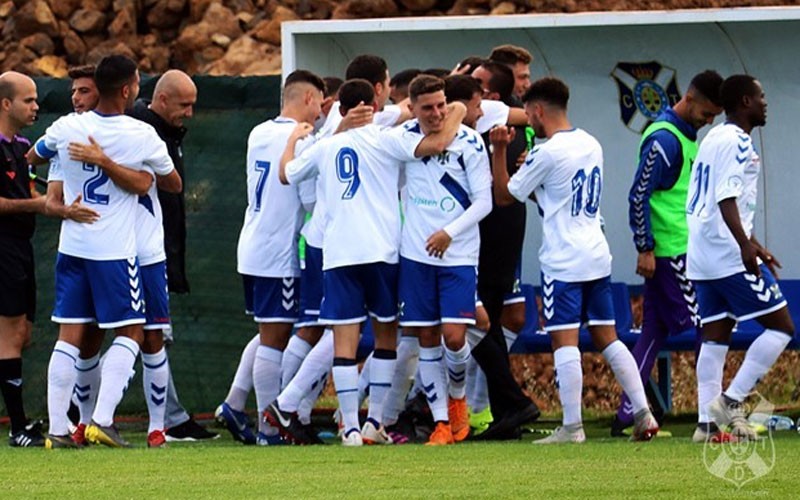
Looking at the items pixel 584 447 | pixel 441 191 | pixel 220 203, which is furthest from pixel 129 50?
pixel 584 447

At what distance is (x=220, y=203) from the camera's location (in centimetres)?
1370

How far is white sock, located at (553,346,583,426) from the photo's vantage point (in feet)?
35.8

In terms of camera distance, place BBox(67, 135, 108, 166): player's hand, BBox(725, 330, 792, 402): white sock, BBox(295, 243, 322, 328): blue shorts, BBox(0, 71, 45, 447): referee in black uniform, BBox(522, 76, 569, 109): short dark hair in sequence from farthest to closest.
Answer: BBox(295, 243, 322, 328): blue shorts, BBox(0, 71, 45, 447): referee in black uniform, BBox(522, 76, 569, 109): short dark hair, BBox(67, 135, 108, 166): player's hand, BBox(725, 330, 792, 402): white sock

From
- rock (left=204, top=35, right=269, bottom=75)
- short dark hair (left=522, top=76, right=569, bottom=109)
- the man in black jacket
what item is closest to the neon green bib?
short dark hair (left=522, top=76, right=569, bottom=109)

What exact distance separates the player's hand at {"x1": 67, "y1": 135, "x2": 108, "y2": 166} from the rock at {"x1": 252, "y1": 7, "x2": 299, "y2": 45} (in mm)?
6675

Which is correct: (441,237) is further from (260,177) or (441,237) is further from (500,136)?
(260,177)

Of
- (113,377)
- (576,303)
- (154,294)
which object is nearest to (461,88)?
(576,303)

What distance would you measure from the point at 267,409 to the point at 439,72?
A: 2358 millimetres

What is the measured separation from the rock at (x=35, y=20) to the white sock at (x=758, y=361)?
29.9 feet

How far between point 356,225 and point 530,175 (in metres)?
1.00

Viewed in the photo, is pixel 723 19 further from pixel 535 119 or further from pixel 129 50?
pixel 129 50

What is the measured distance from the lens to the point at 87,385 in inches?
457

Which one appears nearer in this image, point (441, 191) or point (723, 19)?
point (441, 191)

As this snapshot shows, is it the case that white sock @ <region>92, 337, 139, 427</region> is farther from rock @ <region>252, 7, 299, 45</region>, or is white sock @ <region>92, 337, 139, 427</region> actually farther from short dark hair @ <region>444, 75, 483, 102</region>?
rock @ <region>252, 7, 299, 45</region>
